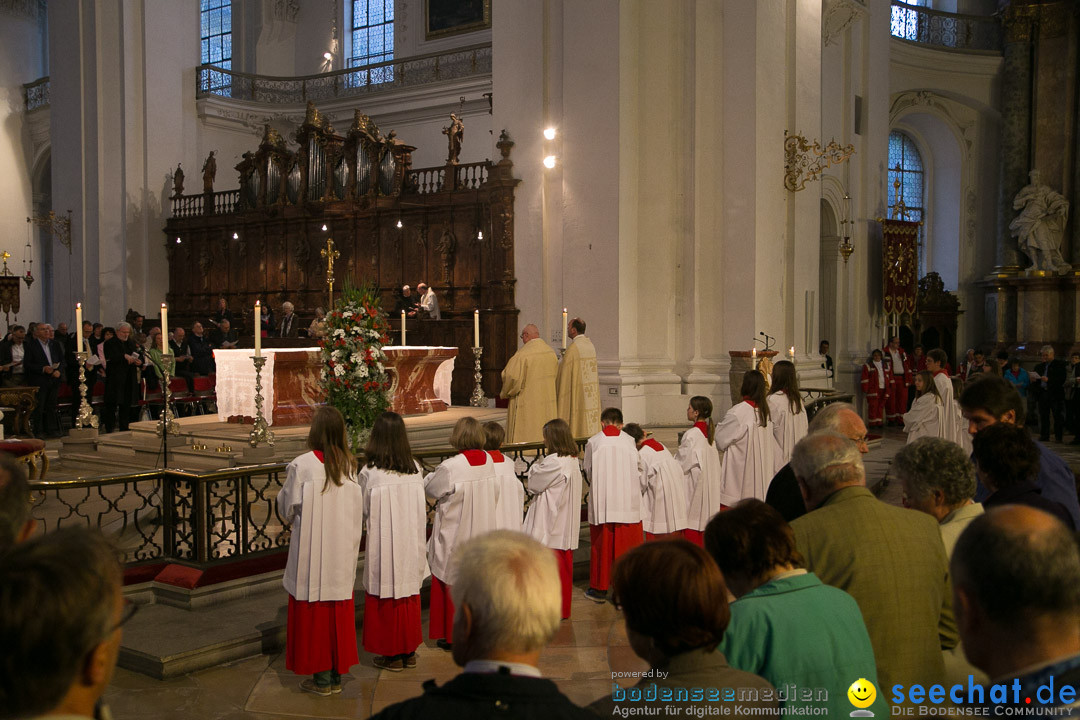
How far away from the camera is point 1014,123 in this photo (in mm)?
22562

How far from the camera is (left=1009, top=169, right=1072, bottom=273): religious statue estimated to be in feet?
70.6

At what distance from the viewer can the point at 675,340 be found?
48.3 feet

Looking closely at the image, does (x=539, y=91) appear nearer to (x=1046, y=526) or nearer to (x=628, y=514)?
(x=628, y=514)

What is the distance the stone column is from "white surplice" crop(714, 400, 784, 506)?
17.3 meters

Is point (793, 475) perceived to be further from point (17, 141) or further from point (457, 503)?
point (17, 141)

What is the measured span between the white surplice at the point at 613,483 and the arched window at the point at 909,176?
20.6m

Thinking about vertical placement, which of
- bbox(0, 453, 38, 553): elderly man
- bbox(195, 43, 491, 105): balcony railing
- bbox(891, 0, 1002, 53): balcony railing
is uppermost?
bbox(891, 0, 1002, 53): balcony railing

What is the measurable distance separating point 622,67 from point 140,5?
12850mm

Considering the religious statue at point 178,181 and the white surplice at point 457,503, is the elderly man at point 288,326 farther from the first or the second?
the white surplice at point 457,503

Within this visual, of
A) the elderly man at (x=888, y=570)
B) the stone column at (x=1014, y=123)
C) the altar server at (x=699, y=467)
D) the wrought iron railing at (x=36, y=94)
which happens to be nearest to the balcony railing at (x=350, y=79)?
the wrought iron railing at (x=36, y=94)

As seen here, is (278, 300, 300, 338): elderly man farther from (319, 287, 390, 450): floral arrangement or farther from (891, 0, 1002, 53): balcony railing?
(891, 0, 1002, 53): balcony railing

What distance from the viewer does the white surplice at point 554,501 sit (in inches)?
244

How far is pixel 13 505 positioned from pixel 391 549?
2668mm

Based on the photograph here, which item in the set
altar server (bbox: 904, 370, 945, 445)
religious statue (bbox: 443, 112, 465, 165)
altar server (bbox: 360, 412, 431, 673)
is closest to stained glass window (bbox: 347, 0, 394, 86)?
religious statue (bbox: 443, 112, 465, 165)
